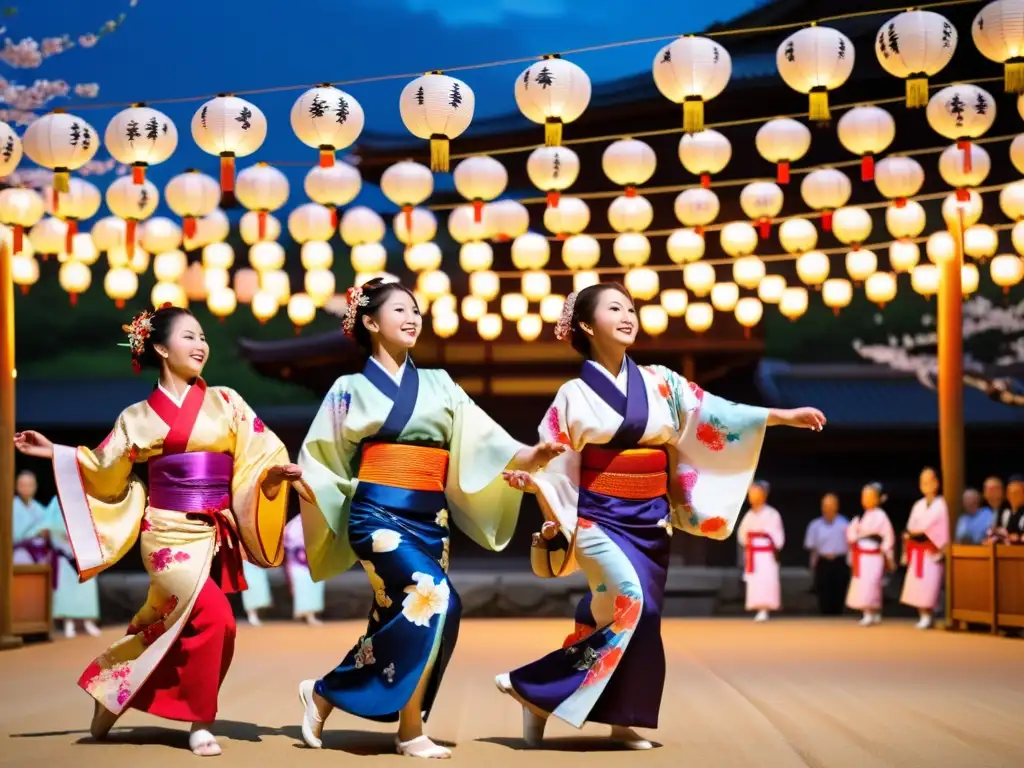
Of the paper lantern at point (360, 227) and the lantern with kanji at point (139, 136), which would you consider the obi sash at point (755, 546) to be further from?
the lantern with kanji at point (139, 136)

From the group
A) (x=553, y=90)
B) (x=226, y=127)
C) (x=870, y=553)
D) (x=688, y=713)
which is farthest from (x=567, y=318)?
(x=870, y=553)

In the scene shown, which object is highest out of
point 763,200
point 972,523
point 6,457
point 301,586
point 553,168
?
point 553,168

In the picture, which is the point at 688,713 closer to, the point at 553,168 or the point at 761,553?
→ the point at 553,168

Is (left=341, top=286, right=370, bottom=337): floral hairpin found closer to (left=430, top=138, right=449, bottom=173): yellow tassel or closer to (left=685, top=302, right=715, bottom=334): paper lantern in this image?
(left=430, top=138, right=449, bottom=173): yellow tassel

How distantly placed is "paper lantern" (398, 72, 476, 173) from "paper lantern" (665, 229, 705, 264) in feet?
18.0

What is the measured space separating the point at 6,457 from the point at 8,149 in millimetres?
2676

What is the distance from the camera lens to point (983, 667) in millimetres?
9422

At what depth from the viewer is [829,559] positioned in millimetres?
17312

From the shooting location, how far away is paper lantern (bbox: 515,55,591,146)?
10.2 m

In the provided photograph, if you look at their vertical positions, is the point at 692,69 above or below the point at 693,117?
above

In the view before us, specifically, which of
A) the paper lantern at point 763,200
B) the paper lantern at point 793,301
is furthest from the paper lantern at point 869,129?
the paper lantern at point 793,301

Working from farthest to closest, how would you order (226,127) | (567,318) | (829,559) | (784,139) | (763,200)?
1. (829,559)
2. (763,200)
3. (784,139)
4. (226,127)
5. (567,318)

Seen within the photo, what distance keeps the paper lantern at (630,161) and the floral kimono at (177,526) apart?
7.43 m

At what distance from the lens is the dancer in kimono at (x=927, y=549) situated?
14.2 m
